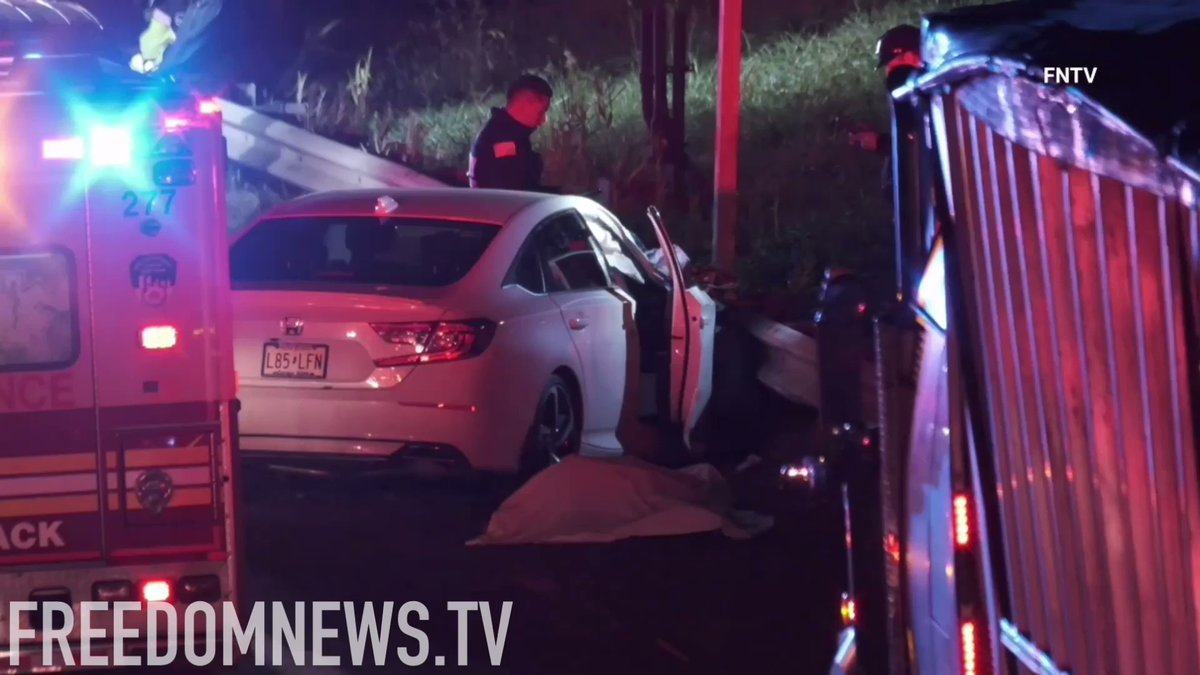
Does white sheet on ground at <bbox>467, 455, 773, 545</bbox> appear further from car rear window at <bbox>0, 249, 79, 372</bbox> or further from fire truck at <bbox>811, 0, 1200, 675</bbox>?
fire truck at <bbox>811, 0, 1200, 675</bbox>

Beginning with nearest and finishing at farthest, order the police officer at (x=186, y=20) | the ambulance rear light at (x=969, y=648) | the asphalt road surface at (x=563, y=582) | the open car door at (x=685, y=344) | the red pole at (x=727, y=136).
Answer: the ambulance rear light at (x=969, y=648)
the asphalt road surface at (x=563, y=582)
the open car door at (x=685, y=344)
the red pole at (x=727, y=136)
the police officer at (x=186, y=20)

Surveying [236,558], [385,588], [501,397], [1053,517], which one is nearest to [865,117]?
[501,397]

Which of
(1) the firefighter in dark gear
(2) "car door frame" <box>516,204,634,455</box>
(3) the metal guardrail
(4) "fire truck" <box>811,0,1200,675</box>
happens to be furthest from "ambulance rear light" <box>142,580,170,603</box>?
(3) the metal guardrail

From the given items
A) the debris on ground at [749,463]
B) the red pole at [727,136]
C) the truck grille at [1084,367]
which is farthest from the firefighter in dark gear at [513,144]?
the truck grille at [1084,367]

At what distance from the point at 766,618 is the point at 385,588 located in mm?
1562

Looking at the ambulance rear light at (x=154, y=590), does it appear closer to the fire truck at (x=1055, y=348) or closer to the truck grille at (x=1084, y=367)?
the fire truck at (x=1055, y=348)

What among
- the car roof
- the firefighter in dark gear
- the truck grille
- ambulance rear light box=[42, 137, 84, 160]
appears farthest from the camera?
the firefighter in dark gear

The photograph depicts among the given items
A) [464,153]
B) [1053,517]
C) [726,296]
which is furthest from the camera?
[464,153]

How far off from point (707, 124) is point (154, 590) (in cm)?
1532

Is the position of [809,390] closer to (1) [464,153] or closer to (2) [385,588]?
(2) [385,588]

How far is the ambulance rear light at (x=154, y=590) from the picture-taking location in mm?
5824

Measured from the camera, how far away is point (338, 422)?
8945mm

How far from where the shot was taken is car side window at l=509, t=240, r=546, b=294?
31.1 ft

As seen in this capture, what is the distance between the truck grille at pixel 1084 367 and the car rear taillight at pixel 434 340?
17.8 ft
